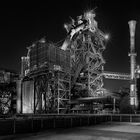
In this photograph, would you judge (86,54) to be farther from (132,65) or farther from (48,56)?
(132,65)

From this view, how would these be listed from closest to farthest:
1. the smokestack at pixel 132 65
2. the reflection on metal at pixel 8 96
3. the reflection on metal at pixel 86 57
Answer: the smokestack at pixel 132 65 < the reflection on metal at pixel 86 57 < the reflection on metal at pixel 8 96

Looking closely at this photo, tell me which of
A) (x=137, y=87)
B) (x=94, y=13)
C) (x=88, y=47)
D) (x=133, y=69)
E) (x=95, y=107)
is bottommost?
(x=95, y=107)

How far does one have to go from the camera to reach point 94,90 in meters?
86.6

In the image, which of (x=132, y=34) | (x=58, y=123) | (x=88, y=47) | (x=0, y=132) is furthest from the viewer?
(x=88, y=47)

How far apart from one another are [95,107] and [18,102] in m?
27.9

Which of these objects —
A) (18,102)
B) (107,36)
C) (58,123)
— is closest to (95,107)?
(18,102)

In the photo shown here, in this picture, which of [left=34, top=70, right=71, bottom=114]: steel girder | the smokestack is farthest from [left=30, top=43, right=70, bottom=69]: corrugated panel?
the smokestack

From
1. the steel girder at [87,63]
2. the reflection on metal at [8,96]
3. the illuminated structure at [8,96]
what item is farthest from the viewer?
the reflection on metal at [8,96]

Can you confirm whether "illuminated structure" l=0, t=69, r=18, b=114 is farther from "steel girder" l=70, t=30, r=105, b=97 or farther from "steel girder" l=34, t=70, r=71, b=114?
"steel girder" l=70, t=30, r=105, b=97

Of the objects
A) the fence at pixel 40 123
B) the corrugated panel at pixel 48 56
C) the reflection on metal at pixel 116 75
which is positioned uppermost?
the corrugated panel at pixel 48 56

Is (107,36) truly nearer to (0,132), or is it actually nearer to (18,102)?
(18,102)

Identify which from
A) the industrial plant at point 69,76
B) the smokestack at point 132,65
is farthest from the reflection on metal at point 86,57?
the smokestack at point 132,65

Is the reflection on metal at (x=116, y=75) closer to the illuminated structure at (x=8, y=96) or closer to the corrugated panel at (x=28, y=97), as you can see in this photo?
the corrugated panel at (x=28, y=97)

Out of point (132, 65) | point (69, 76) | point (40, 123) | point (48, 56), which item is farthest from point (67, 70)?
point (40, 123)
